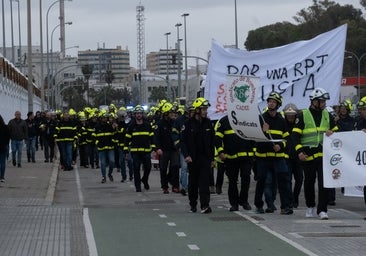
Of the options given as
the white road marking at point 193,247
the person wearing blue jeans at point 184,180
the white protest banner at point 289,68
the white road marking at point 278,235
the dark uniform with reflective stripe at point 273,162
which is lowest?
the white road marking at point 193,247

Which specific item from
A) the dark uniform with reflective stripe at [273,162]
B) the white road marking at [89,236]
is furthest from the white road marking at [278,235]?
the white road marking at [89,236]

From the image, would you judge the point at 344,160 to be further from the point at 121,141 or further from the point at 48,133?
the point at 48,133

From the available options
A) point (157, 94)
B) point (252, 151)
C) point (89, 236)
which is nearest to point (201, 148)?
point (252, 151)

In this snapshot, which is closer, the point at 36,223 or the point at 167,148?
the point at 36,223

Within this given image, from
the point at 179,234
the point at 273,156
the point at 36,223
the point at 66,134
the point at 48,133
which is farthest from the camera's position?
the point at 48,133

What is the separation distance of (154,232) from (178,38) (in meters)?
76.4

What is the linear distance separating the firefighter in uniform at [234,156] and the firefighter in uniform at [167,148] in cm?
461

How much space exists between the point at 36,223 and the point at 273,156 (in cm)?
395

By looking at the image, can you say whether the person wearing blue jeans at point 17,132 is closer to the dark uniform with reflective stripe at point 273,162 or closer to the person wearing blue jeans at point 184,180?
the person wearing blue jeans at point 184,180

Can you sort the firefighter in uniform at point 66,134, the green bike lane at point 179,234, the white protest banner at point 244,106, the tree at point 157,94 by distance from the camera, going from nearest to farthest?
the green bike lane at point 179,234 → the white protest banner at point 244,106 → the firefighter in uniform at point 66,134 → the tree at point 157,94

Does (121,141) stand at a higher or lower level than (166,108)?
lower

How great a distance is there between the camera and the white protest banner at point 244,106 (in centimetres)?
1548

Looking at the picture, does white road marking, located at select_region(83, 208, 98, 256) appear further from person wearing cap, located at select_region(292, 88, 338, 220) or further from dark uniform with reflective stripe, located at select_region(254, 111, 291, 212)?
person wearing cap, located at select_region(292, 88, 338, 220)

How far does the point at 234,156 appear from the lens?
1647 centimetres
